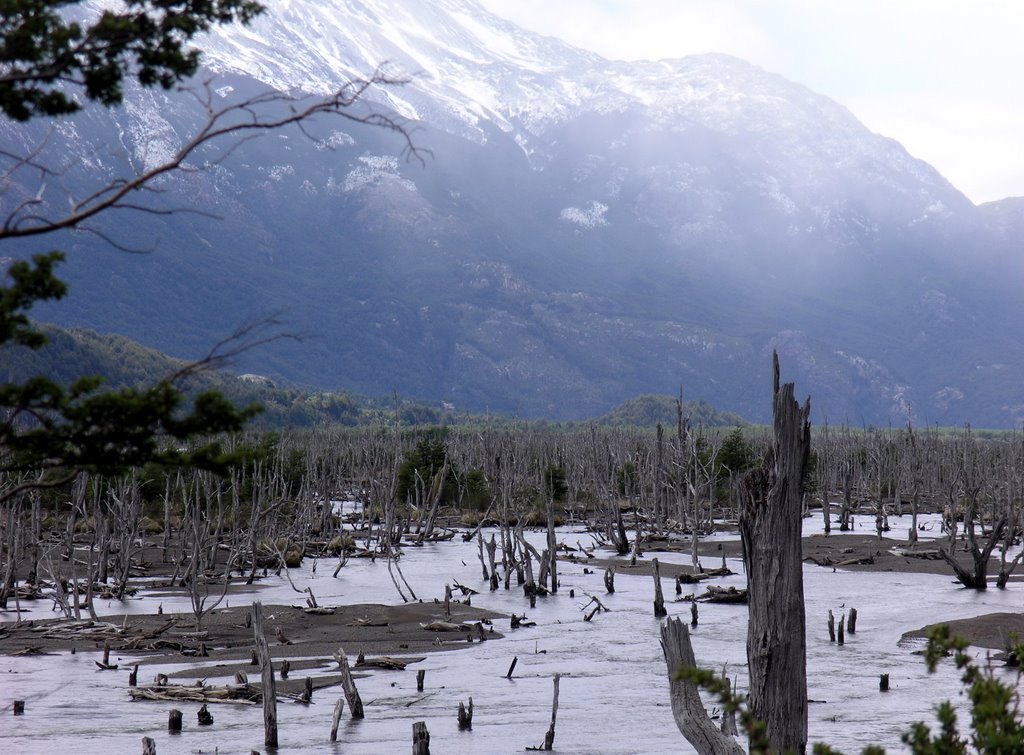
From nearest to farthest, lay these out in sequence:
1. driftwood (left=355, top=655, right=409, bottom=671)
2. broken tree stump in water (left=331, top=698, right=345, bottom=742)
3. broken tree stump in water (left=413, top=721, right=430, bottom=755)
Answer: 1. broken tree stump in water (left=413, top=721, right=430, bottom=755)
2. broken tree stump in water (left=331, top=698, right=345, bottom=742)
3. driftwood (left=355, top=655, right=409, bottom=671)

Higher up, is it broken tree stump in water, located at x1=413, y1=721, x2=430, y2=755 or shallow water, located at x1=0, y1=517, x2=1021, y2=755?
broken tree stump in water, located at x1=413, y1=721, x2=430, y2=755

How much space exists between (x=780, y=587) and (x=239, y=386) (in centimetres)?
12533

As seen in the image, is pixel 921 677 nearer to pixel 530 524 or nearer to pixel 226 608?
pixel 226 608

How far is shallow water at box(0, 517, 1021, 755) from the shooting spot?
53.7 ft

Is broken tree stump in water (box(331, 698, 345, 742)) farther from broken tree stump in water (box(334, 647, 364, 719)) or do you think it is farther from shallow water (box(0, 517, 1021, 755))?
broken tree stump in water (box(334, 647, 364, 719))

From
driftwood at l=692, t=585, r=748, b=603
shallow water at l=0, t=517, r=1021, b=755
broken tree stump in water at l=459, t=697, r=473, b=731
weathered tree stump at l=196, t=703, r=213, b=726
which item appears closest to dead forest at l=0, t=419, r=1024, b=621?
shallow water at l=0, t=517, r=1021, b=755

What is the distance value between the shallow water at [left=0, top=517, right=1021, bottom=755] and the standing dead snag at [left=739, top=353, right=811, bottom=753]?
5.60m

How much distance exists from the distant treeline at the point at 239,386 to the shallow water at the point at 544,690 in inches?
1694

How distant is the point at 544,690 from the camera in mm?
19922

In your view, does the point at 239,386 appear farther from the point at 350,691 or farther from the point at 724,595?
the point at 350,691

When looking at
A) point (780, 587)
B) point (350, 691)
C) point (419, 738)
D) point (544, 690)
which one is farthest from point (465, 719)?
point (780, 587)

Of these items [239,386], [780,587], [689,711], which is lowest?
[689,711]

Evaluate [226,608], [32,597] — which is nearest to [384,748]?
[226,608]

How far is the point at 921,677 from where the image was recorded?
67.5ft
